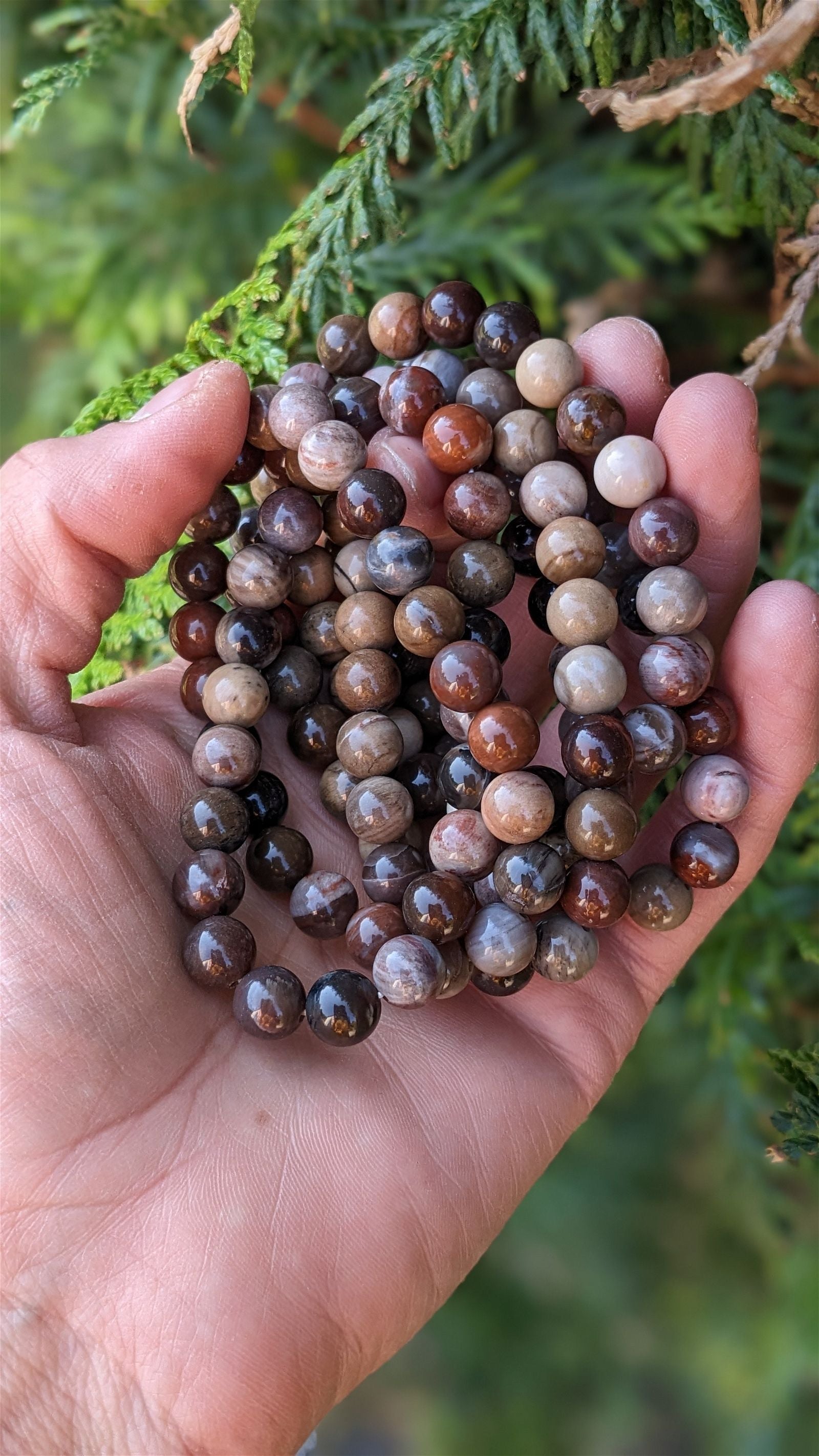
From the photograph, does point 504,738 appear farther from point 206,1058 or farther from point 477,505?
point 206,1058

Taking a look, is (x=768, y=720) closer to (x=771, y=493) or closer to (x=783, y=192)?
(x=783, y=192)

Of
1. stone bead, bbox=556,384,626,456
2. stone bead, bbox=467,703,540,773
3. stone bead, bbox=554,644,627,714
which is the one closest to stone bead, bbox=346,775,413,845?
stone bead, bbox=467,703,540,773

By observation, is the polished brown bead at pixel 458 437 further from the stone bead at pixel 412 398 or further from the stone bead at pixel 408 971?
the stone bead at pixel 408 971

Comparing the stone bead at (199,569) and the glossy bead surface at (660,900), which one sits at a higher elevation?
the stone bead at (199,569)

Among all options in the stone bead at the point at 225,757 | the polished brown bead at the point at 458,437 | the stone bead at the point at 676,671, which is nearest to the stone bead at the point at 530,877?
the stone bead at the point at 676,671

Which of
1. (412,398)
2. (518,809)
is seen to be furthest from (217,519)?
(518,809)

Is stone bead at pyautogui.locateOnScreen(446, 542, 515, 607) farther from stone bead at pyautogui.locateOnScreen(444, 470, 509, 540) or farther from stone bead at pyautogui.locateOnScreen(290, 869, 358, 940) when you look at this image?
stone bead at pyautogui.locateOnScreen(290, 869, 358, 940)
